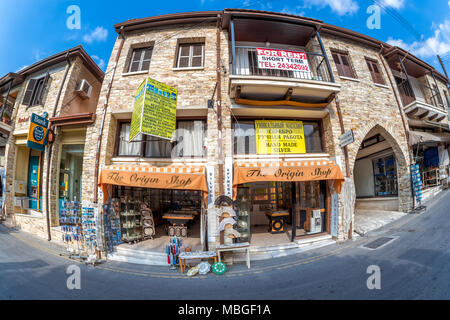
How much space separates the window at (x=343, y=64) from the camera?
773 cm

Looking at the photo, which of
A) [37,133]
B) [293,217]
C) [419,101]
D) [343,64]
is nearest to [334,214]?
[293,217]

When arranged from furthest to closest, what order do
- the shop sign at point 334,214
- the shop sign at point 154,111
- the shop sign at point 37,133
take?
the shop sign at point 37,133
the shop sign at point 334,214
the shop sign at point 154,111

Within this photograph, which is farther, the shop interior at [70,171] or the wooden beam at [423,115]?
the wooden beam at [423,115]

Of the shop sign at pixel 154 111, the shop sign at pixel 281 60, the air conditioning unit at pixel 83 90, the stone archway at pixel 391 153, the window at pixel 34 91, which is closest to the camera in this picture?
the shop sign at pixel 154 111

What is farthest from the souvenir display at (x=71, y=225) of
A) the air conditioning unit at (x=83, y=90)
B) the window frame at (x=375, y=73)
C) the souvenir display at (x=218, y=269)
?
the window frame at (x=375, y=73)

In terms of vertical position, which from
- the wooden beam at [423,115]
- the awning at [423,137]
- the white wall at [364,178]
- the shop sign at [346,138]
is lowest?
the white wall at [364,178]

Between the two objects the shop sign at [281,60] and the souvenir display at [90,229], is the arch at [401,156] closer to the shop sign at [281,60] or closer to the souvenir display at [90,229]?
the shop sign at [281,60]

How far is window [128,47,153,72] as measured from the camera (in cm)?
727

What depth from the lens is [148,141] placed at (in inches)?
259

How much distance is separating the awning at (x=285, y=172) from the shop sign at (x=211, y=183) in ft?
2.51

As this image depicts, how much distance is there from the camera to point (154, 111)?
5352 millimetres

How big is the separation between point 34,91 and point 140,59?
7428mm

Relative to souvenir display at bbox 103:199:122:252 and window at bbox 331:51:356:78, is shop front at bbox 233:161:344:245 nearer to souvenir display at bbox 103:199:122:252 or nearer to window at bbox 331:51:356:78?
souvenir display at bbox 103:199:122:252

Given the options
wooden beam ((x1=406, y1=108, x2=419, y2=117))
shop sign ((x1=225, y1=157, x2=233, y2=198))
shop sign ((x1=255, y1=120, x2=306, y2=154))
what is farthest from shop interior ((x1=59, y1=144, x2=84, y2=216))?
wooden beam ((x1=406, y1=108, x2=419, y2=117))
